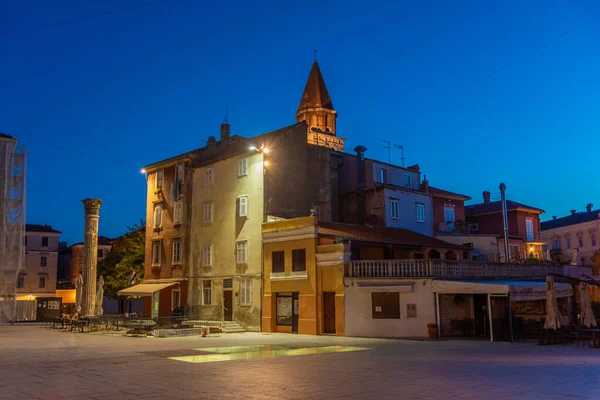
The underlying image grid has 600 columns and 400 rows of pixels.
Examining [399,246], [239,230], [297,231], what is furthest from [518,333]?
[239,230]

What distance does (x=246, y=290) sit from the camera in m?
37.7

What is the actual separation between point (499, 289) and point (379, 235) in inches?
496

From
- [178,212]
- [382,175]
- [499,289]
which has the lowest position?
[499,289]

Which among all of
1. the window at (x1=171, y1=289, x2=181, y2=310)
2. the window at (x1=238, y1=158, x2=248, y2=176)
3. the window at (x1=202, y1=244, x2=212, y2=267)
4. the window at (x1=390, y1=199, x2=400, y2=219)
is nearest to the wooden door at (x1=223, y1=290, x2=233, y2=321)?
the window at (x1=202, y1=244, x2=212, y2=267)

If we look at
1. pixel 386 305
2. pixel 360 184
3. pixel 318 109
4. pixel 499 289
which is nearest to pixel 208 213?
pixel 360 184

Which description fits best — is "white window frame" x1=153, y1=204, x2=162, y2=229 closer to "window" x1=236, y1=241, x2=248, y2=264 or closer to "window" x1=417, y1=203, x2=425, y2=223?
"window" x1=236, y1=241, x2=248, y2=264

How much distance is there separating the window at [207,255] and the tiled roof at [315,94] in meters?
40.2

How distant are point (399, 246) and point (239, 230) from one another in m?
10.8

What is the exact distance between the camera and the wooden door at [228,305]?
38.9 metres

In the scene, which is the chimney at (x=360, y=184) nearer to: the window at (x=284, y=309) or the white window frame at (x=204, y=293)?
the window at (x=284, y=309)

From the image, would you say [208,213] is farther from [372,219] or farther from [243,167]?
[372,219]

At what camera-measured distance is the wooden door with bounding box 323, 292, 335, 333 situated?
32.7m

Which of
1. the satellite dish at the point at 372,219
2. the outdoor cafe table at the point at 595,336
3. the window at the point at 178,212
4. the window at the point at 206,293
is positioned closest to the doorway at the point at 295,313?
the window at the point at 206,293

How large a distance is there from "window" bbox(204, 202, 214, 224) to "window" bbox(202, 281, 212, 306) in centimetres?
448
